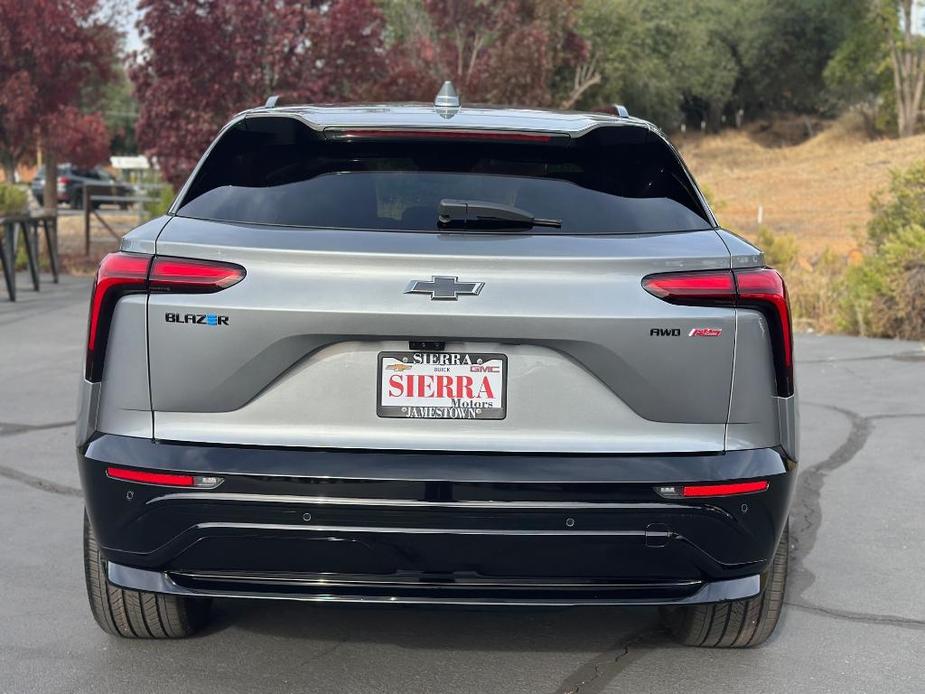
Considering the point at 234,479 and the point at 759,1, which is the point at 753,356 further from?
the point at 759,1

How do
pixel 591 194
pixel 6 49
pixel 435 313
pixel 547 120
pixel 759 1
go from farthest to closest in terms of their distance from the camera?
1. pixel 759 1
2. pixel 6 49
3. pixel 547 120
4. pixel 591 194
5. pixel 435 313

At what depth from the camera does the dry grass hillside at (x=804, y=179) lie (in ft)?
99.3

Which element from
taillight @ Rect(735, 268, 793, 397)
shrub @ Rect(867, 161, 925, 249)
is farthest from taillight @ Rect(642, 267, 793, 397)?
shrub @ Rect(867, 161, 925, 249)

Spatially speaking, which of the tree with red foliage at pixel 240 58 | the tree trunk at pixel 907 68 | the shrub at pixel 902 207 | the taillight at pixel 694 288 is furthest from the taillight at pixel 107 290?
the tree trunk at pixel 907 68

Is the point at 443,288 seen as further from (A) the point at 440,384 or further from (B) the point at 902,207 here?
(B) the point at 902,207

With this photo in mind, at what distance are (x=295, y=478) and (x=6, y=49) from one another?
16.6 metres

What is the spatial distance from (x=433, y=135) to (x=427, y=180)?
153 mm

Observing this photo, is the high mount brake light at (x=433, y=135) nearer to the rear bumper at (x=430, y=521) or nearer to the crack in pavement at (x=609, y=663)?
the rear bumper at (x=430, y=521)

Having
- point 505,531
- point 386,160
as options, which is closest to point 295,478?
point 505,531

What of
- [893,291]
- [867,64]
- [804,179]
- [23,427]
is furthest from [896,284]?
[867,64]

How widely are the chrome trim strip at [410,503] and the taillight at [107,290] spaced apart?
1.58 ft

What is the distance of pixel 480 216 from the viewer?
3666mm

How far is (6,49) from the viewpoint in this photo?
1816 centimetres

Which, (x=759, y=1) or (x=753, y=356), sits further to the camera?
(x=759, y=1)
